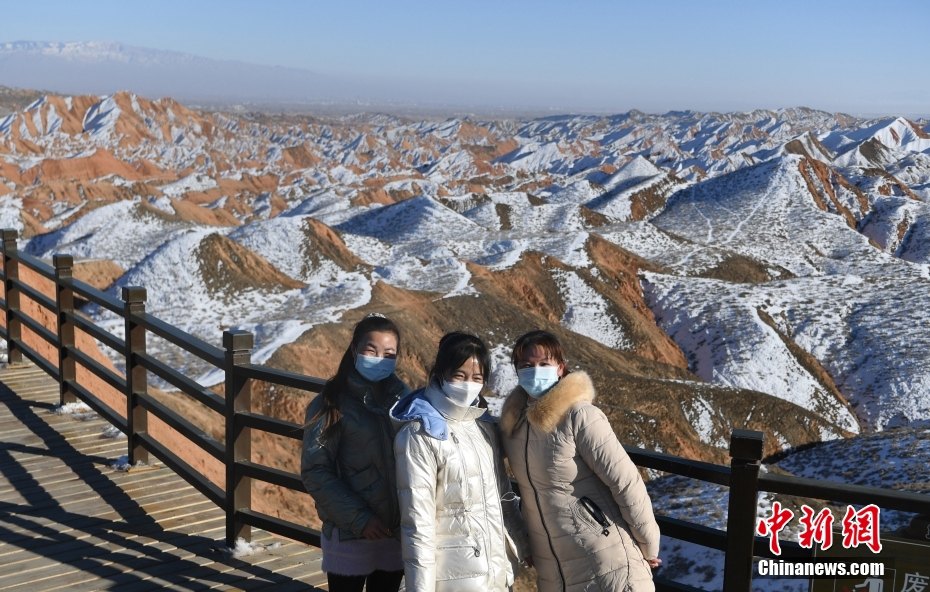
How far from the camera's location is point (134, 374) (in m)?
7.11

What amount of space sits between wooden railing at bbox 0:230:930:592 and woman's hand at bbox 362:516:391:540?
1.22 m

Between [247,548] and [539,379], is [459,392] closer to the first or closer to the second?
[539,379]

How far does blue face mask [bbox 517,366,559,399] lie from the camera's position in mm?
3580

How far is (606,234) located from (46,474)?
43.9 m

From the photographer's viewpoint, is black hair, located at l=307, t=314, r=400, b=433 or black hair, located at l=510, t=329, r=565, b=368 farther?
black hair, located at l=307, t=314, r=400, b=433

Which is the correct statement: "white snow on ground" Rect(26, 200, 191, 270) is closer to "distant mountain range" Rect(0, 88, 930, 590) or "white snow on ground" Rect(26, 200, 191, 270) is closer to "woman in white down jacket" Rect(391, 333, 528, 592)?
"distant mountain range" Rect(0, 88, 930, 590)

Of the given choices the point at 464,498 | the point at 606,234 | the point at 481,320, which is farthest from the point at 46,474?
the point at 606,234

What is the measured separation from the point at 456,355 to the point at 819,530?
174 cm

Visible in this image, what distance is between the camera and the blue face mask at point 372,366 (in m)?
3.88

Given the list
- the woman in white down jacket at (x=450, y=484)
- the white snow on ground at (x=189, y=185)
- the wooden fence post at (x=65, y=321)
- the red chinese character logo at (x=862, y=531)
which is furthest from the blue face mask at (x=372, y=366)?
the white snow on ground at (x=189, y=185)

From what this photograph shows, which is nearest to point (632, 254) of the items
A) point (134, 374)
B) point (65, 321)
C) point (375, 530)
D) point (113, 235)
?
point (113, 235)

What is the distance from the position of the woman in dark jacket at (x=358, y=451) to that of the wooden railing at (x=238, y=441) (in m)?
1.15

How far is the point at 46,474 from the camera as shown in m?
7.23

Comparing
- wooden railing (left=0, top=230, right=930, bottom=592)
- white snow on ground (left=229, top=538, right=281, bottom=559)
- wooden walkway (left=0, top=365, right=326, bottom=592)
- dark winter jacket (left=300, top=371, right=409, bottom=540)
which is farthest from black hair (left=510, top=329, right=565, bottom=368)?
white snow on ground (left=229, top=538, right=281, bottom=559)
